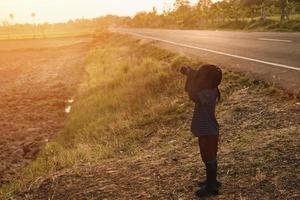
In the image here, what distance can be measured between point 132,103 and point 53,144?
248 cm

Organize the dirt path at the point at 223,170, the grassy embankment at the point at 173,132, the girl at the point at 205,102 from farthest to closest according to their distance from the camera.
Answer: the grassy embankment at the point at 173,132
the dirt path at the point at 223,170
the girl at the point at 205,102

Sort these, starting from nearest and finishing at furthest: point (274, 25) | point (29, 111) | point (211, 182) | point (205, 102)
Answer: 1. point (205, 102)
2. point (211, 182)
3. point (29, 111)
4. point (274, 25)

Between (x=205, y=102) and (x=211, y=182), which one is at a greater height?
(x=205, y=102)

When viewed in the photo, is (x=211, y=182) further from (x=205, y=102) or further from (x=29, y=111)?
(x=29, y=111)

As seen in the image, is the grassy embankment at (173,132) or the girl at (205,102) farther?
the grassy embankment at (173,132)

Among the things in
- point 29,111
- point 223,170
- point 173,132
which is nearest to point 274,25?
point 29,111

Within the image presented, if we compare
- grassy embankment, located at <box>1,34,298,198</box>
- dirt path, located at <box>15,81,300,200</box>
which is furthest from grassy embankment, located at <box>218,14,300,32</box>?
dirt path, located at <box>15,81,300,200</box>

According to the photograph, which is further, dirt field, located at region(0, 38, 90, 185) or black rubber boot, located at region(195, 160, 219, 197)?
dirt field, located at region(0, 38, 90, 185)

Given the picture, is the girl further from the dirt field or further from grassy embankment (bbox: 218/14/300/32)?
grassy embankment (bbox: 218/14/300/32)

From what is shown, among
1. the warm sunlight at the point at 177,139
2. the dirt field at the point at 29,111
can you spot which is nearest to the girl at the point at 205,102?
the warm sunlight at the point at 177,139

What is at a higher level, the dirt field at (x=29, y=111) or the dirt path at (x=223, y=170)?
the dirt path at (x=223, y=170)

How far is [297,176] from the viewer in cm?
471

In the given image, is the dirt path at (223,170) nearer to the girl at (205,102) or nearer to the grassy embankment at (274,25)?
the girl at (205,102)

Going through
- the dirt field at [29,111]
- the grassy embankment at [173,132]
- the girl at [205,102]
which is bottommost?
the dirt field at [29,111]
